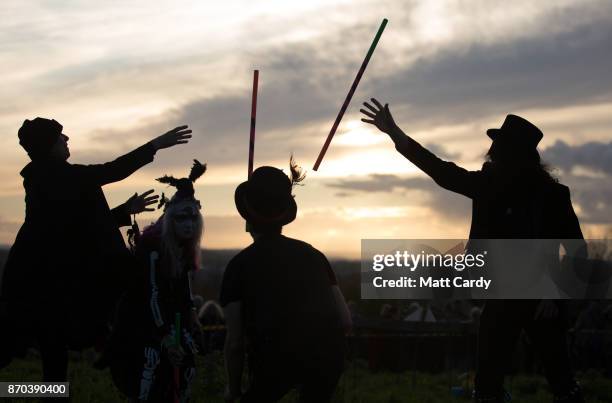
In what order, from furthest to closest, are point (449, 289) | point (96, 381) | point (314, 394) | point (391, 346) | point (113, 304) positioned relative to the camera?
point (391, 346) < point (96, 381) < point (449, 289) < point (113, 304) < point (314, 394)

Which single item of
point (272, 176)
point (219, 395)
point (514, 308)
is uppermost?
point (272, 176)

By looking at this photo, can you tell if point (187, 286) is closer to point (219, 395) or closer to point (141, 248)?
point (141, 248)

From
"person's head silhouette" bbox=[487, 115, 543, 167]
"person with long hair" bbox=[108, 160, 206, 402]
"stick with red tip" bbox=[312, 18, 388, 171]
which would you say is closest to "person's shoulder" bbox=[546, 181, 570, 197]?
"person's head silhouette" bbox=[487, 115, 543, 167]

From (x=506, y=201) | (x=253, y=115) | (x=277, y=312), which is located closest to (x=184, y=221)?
(x=253, y=115)

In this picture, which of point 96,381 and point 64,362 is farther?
point 96,381

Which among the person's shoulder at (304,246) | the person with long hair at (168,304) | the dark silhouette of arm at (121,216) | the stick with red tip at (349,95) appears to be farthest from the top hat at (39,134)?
the person's shoulder at (304,246)

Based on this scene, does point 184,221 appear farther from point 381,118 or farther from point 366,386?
point 366,386

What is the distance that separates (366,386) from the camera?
15.3 m

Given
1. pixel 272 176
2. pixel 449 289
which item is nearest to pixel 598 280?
pixel 449 289

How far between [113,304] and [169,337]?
2.81 ft

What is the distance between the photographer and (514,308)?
8453 mm

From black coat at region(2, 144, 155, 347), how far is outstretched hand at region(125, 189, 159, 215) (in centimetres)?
46

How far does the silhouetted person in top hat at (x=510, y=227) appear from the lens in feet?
27.7

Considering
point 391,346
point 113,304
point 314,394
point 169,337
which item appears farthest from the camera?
point 391,346
